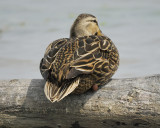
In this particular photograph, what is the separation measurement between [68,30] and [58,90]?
883 cm

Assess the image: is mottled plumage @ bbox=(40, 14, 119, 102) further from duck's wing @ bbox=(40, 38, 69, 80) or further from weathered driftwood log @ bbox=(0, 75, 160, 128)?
weathered driftwood log @ bbox=(0, 75, 160, 128)

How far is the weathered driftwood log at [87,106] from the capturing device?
611 centimetres

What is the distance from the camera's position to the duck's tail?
5930 mm

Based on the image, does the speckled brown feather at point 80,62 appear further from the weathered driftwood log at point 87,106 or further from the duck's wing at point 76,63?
the weathered driftwood log at point 87,106

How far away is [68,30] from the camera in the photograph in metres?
14.8

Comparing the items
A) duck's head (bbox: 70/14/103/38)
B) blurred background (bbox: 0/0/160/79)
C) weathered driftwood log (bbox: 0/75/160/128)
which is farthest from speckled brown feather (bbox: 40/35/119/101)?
blurred background (bbox: 0/0/160/79)

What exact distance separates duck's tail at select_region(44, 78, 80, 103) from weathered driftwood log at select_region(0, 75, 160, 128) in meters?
0.38

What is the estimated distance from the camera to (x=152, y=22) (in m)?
15.5

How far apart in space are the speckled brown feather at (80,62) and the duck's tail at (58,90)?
40 millimetres

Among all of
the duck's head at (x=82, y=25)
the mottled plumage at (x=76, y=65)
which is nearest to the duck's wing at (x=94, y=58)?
the mottled plumage at (x=76, y=65)

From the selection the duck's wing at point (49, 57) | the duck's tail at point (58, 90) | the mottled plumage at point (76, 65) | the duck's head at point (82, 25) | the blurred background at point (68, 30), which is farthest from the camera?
the blurred background at point (68, 30)

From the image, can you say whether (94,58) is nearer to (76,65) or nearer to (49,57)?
(76,65)

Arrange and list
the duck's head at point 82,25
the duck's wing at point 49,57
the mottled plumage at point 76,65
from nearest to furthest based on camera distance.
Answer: the mottled plumage at point 76,65
the duck's wing at point 49,57
the duck's head at point 82,25

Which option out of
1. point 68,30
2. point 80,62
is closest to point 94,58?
point 80,62
